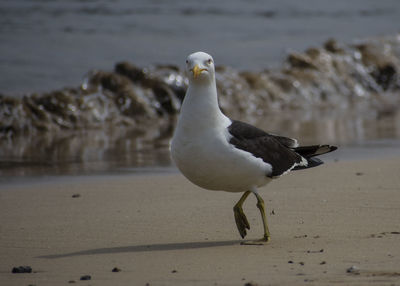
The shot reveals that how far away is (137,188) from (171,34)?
19.3m

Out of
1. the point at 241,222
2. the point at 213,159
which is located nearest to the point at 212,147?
the point at 213,159

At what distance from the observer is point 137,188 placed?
8180 mm

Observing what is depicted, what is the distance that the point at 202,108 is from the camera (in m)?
5.66

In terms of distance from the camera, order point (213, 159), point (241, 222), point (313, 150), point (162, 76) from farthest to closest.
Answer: point (162, 76) < point (313, 150) < point (241, 222) < point (213, 159)

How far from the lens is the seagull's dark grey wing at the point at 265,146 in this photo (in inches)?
226

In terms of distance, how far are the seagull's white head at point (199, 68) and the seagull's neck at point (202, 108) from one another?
0.05 meters

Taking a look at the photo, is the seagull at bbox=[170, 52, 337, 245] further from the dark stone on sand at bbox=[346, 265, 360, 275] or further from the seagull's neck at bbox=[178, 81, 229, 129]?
the dark stone on sand at bbox=[346, 265, 360, 275]

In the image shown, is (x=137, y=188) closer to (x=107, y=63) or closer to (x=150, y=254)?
(x=150, y=254)

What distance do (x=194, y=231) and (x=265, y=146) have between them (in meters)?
0.90

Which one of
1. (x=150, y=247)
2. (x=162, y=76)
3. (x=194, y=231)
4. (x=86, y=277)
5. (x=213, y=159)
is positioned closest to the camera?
(x=86, y=277)

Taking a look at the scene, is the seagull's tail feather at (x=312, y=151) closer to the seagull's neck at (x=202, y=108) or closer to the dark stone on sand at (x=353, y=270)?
the seagull's neck at (x=202, y=108)

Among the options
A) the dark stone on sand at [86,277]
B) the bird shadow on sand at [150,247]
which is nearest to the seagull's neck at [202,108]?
the bird shadow on sand at [150,247]

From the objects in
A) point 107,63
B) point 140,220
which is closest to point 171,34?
point 107,63

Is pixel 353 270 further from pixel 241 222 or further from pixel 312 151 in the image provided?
pixel 312 151
